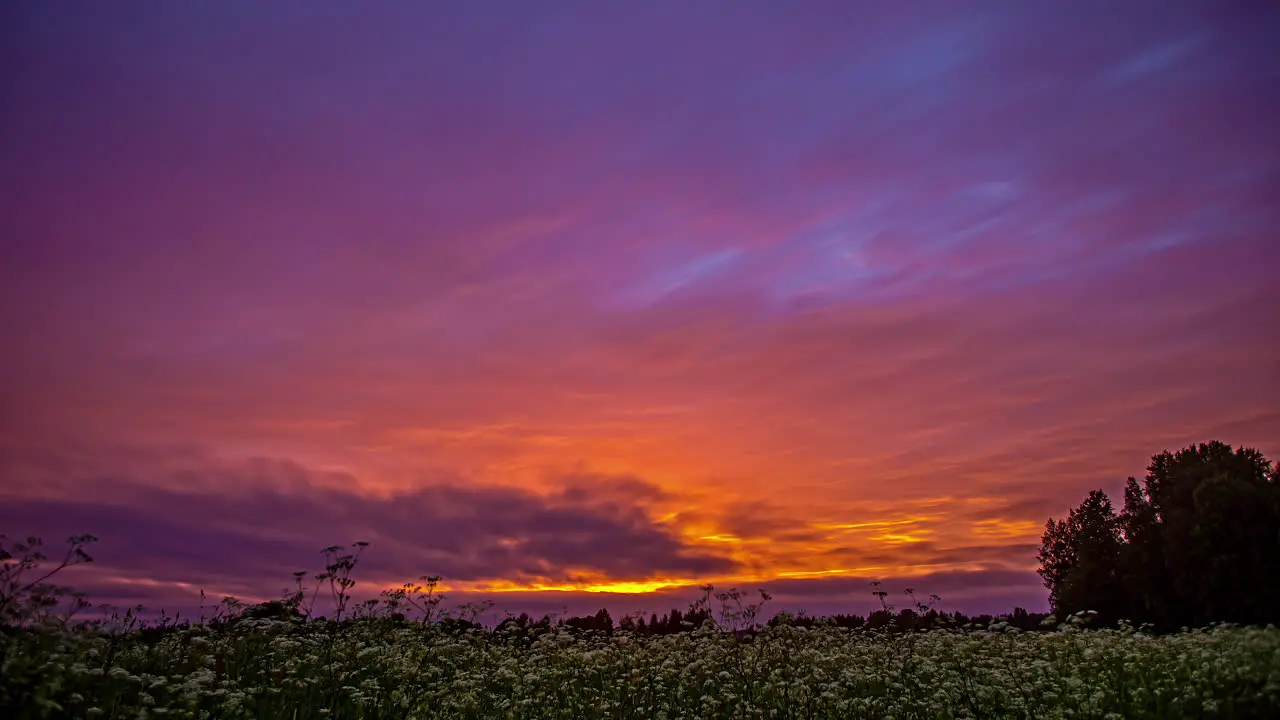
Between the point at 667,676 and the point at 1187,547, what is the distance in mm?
28357

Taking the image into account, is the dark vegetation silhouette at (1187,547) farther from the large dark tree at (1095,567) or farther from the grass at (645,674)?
the grass at (645,674)

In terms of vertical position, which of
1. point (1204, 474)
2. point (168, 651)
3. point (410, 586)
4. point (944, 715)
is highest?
point (1204, 474)

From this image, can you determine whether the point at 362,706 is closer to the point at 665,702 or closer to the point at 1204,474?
the point at 665,702

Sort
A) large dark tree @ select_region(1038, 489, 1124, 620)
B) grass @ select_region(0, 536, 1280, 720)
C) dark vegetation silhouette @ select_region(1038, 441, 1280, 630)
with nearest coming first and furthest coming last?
grass @ select_region(0, 536, 1280, 720) → dark vegetation silhouette @ select_region(1038, 441, 1280, 630) → large dark tree @ select_region(1038, 489, 1124, 620)

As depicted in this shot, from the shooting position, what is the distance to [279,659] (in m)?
15.6

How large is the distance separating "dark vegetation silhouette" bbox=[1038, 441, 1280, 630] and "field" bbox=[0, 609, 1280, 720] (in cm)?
916

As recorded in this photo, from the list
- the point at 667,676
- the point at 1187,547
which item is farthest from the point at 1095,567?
the point at 667,676

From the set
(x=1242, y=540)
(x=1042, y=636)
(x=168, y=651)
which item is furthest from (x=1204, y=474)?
(x=168, y=651)

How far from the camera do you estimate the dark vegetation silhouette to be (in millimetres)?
27719

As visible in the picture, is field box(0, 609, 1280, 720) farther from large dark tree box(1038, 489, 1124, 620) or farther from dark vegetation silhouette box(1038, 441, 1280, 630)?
large dark tree box(1038, 489, 1124, 620)

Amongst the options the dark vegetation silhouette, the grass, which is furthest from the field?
the dark vegetation silhouette

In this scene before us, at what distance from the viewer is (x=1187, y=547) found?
104 feet

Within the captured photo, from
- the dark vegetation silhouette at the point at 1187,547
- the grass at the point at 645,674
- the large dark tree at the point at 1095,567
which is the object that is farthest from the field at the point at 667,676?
the large dark tree at the point at 1095,567

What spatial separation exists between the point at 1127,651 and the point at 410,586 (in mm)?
16664
